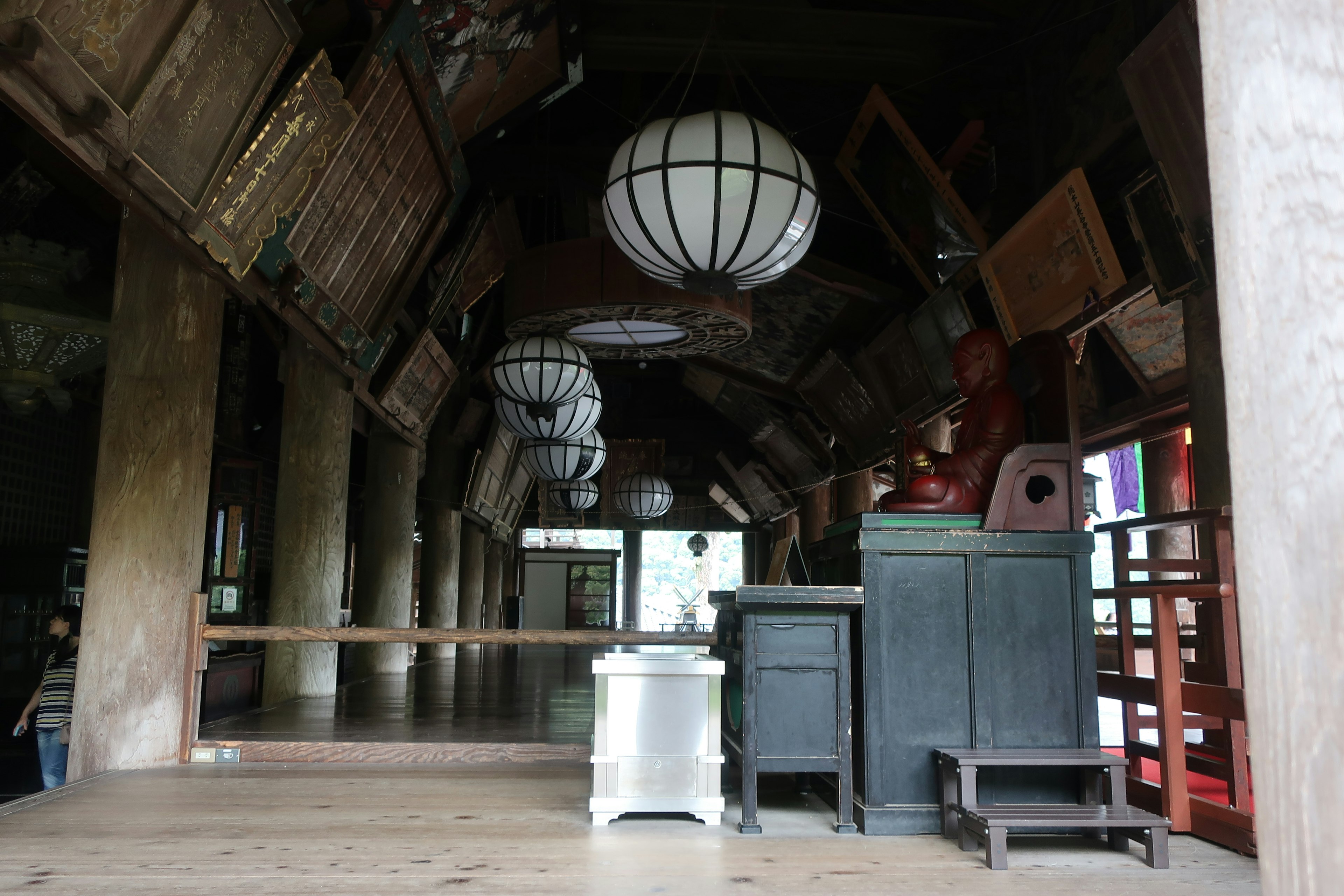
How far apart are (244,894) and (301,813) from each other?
88 cm

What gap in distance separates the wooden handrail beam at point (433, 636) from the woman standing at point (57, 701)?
106cm

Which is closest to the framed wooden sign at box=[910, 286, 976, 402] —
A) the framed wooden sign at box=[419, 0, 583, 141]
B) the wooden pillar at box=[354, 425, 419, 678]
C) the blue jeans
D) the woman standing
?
the framed wooden sign at box=[419, 0, 583, 141]

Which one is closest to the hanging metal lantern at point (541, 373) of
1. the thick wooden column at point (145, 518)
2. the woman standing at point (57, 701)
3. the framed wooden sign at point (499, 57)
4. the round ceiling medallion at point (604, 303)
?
the round ceiling medallion at point (604, 303)

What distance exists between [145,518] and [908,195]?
188 inches

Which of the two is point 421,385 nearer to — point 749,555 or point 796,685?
point 796,685

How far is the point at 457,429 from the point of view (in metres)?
11.2

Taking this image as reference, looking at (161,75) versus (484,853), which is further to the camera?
(161,75)

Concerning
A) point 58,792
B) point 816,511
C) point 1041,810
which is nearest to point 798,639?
point 1041,810

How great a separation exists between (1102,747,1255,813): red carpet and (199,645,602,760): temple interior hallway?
2386 millimetres

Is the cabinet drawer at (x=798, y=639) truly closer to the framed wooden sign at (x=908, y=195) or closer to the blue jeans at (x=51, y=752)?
the framed wooden sign at (x=908, y=195)

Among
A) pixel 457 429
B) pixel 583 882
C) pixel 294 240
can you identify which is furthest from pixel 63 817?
pixel 457 429

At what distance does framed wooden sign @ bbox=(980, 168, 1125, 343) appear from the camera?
14.0 feet

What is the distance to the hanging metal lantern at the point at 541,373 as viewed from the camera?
6.56m

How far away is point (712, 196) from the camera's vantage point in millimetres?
3645
